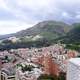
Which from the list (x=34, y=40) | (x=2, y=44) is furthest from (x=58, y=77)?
(x=34, y=40)

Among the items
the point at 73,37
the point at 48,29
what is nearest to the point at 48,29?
the point at 48,29

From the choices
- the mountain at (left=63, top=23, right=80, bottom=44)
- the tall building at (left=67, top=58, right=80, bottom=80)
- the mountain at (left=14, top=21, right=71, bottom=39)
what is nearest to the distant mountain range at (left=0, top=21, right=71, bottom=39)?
the mountain at (left=14, top=21, right=71, bottom=39)

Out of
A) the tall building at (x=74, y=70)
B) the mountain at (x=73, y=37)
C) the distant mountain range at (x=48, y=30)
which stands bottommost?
the tall building at (x=74, y=70)

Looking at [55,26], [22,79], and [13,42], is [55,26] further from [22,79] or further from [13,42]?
[22,79]

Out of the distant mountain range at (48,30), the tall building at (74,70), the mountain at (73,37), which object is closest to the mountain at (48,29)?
the distant mountain range at (48,30)

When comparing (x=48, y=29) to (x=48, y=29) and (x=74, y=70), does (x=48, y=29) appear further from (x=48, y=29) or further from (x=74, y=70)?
(x=74, y=70)

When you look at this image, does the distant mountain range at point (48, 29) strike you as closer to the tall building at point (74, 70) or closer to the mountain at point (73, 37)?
the mountain at point (73, 37)

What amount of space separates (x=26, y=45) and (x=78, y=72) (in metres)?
21.2

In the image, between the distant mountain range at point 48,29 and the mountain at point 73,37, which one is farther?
the distant mountain range at point 48,29

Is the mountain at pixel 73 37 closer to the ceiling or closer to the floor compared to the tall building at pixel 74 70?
closer to the ceiling

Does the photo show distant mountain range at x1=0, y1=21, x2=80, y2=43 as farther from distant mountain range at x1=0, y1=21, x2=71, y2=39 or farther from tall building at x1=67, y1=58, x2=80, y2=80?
tall building at x1=67, y1=58, x2=80, y2=80

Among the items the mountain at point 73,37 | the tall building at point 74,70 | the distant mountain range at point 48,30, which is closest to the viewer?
the tall building at point 74,70

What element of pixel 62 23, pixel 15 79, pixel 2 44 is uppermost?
pixel 62 23

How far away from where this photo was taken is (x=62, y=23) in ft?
115
